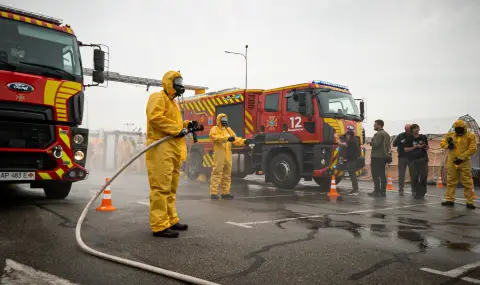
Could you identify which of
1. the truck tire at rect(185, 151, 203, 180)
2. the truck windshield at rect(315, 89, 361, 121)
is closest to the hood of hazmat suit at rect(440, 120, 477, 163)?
the truck windshield at rect(315, 89, 361, 121)

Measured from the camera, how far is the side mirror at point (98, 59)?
24.2 feet

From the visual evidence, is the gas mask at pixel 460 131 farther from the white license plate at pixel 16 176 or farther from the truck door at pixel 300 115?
the white license plate at pixel 16 176

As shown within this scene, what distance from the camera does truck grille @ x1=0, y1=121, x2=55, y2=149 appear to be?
593cm

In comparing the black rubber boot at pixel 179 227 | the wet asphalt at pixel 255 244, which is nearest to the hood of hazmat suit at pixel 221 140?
the wet asphalt at pixel 255 244

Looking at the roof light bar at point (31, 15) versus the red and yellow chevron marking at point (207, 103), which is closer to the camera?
the roof light bar at point (31, 15)

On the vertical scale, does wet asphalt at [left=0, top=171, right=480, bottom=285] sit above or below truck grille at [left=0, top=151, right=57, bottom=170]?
below

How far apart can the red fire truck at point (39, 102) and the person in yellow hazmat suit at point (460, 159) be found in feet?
24.0

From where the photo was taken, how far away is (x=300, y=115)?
10.5 m

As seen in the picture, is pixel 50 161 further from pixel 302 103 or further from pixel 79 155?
pixel 302 103

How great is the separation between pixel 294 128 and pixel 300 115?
1.37ft

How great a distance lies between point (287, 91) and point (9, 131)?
716cm

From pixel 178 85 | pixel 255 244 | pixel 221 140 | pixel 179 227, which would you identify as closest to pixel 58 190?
pixel 221 140

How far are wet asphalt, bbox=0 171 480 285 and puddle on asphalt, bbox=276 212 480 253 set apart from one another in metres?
0.01

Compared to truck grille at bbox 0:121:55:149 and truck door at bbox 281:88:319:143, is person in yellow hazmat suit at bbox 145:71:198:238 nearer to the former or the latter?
truck grille at bbox 0:121:55:149
